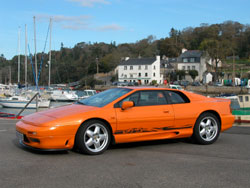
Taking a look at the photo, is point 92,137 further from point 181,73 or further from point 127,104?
point 181,73

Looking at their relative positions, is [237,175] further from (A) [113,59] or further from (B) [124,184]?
(A) [113,59]

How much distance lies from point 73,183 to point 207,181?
1965 millimetres

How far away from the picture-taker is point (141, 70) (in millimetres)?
87875

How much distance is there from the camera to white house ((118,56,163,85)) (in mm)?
86312

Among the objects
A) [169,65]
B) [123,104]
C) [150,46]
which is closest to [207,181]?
[123,104]

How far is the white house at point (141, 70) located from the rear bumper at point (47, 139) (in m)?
80.6

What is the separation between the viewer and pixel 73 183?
432 centimetres

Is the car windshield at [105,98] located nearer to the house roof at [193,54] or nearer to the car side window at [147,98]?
the car side window at [147,98]

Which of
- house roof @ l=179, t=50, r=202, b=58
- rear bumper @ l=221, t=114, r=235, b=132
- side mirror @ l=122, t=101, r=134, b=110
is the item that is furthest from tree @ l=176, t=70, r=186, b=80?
side mirror @ l=122, t=101, r=134, b=110

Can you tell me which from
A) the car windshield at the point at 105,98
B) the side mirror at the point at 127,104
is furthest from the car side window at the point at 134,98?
the side mirror at the point at 127,104

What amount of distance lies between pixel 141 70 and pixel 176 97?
81.0 m

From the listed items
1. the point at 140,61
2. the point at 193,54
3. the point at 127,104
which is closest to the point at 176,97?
the point at 127,104

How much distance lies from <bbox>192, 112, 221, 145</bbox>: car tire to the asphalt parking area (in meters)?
0.17

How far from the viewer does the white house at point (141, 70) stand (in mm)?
86312
